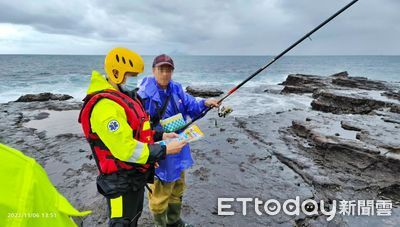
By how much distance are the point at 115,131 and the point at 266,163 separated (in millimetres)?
7164

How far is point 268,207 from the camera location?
20.7 ft

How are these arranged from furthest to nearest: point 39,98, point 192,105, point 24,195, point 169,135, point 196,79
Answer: point 196,79
point 39,98
point 192,105
point 169,135
point 24,195

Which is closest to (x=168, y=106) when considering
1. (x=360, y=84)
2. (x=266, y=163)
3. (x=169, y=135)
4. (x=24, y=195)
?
(x=169, y=135)

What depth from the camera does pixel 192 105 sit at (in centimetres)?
461

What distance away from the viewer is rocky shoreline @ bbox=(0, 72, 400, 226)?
20.4 ft

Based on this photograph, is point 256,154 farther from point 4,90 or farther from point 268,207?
point 4,90

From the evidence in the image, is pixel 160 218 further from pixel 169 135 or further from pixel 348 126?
pixel 348 126

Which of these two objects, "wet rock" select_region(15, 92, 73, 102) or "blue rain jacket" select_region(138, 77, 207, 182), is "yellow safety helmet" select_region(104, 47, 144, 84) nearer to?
"blue rain jacket" select_region(138, 77, 207, 182)

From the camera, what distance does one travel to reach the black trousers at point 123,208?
3.16 m

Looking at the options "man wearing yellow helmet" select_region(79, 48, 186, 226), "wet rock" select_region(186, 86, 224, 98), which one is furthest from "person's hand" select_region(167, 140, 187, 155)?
"wet rock" select_region(186, 86, 224, 98)

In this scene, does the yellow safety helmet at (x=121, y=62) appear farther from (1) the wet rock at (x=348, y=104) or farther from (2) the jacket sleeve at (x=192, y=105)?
(1) the wet rock at (x=348, y=104)

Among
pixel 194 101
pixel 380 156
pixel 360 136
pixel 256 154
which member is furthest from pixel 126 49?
pixel 360 136

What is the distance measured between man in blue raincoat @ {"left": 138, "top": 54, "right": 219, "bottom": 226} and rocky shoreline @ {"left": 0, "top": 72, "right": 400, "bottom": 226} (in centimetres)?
153

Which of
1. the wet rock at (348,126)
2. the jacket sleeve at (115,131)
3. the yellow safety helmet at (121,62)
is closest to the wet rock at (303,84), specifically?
the wet rock at (348,126)
